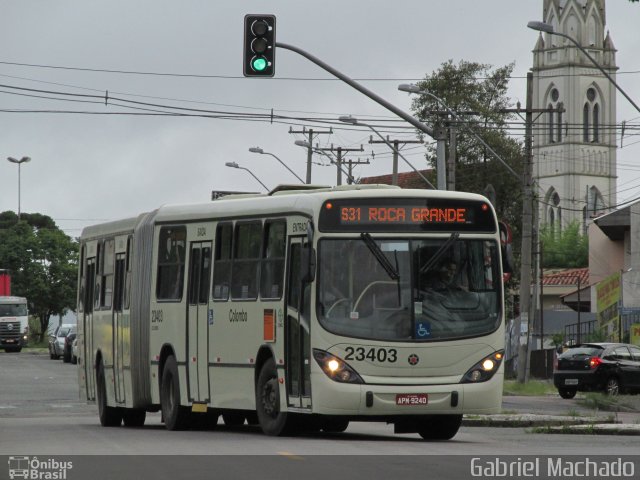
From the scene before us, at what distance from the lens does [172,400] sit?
22672 mm

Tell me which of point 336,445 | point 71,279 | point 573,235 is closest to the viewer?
point 336,445

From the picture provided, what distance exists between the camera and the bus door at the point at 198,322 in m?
21.7

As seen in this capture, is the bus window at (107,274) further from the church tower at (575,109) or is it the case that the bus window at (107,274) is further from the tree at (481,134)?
the church tower at (575,109)

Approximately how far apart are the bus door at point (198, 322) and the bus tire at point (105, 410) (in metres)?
3.88

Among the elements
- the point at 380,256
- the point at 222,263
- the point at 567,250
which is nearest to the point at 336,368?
the point at 380,256

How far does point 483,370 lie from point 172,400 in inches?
206

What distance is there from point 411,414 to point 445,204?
2.51m

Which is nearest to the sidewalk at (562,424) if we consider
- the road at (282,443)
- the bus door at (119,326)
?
the road at (282,443)

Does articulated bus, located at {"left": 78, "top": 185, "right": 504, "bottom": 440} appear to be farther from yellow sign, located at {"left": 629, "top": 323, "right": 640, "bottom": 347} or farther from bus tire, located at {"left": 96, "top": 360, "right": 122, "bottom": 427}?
yellow sign, located at {"left": 629, "top": 323, "right": 640, "bottom": 347}

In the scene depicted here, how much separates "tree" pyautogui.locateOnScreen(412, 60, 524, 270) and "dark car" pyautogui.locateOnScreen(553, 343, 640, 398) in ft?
139

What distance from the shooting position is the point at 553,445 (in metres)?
19.0

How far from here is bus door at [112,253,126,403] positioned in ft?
81.4

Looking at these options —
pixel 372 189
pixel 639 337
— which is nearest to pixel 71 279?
pixel 639 337

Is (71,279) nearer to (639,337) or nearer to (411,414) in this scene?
(639,337)
